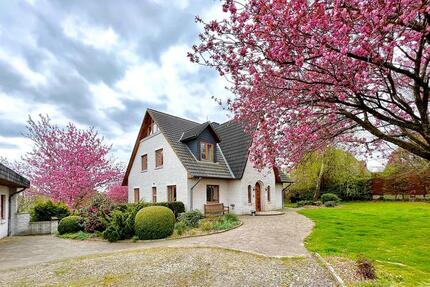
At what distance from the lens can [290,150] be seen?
22.4ft

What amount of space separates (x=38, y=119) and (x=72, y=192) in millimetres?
7328

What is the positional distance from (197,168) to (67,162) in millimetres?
9869

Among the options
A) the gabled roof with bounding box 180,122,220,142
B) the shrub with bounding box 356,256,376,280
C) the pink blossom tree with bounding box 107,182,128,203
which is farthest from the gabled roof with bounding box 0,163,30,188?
the shrub with bounding box 356,256,376,280

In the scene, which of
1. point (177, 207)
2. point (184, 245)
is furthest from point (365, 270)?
point (177, 207)

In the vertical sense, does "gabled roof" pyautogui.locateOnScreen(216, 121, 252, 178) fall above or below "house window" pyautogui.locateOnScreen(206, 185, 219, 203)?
above

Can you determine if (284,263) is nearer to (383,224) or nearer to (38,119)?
(383,224)

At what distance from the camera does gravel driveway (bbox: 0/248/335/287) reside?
6117 millimetres

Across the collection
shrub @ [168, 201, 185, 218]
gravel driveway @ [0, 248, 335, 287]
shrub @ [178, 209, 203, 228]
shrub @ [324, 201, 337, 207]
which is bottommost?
gravel driveway @ [0, 248, 335, 287]

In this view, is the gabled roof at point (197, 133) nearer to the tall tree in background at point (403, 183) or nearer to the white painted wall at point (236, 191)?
the white painted wall at point (236, 191)

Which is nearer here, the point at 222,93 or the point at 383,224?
the point at 222,93

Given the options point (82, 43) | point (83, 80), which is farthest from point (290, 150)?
point (83, 80)

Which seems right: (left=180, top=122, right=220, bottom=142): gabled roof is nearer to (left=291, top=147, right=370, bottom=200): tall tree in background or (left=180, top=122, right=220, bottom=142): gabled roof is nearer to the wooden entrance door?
the wooden entrance door

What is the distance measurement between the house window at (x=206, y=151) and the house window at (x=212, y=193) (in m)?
1.96

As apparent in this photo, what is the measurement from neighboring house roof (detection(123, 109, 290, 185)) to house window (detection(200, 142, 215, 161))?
45cm
